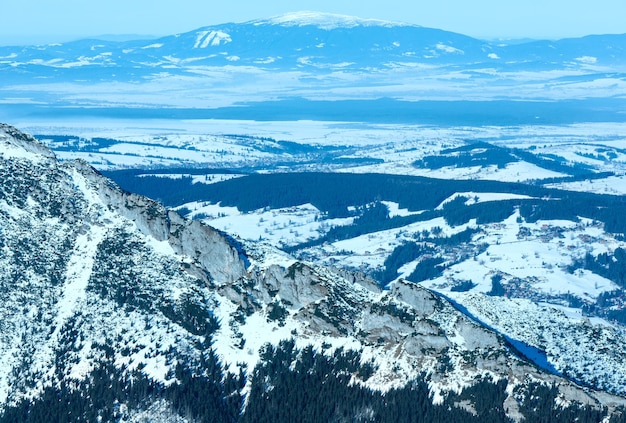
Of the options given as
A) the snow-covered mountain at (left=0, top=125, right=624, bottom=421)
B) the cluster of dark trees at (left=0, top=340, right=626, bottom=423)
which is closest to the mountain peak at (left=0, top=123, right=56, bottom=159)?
the snow-covered mountain at (left=0, top=125, right=624, bottom=421)

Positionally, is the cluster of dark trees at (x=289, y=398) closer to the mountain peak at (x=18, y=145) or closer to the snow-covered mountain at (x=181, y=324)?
the snow-covered mountain at (x=181, y=324)

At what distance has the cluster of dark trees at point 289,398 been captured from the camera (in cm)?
11612

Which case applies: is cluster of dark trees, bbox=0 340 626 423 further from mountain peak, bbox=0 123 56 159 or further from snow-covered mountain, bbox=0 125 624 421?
mountain peak, bbox=0 123 56 159

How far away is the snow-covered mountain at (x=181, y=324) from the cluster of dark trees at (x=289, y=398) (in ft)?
0.70

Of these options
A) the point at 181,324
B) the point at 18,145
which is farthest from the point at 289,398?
the point at 18,145

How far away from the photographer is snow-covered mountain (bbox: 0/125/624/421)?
12069cm

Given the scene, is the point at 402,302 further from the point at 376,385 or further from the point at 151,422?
the point at 151,422

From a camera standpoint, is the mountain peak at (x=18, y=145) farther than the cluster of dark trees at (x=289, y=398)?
Yes

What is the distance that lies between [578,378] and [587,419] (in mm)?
17288

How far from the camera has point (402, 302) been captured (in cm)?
13462

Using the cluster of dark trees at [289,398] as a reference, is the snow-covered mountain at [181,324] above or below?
above

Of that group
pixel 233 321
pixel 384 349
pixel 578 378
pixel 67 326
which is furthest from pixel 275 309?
pixel 578 378

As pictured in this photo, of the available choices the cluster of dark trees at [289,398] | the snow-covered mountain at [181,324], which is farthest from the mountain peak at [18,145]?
the cluster of dark trees at [289,398]

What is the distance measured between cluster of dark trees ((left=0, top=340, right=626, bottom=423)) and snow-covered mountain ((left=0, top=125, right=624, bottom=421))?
212mm
